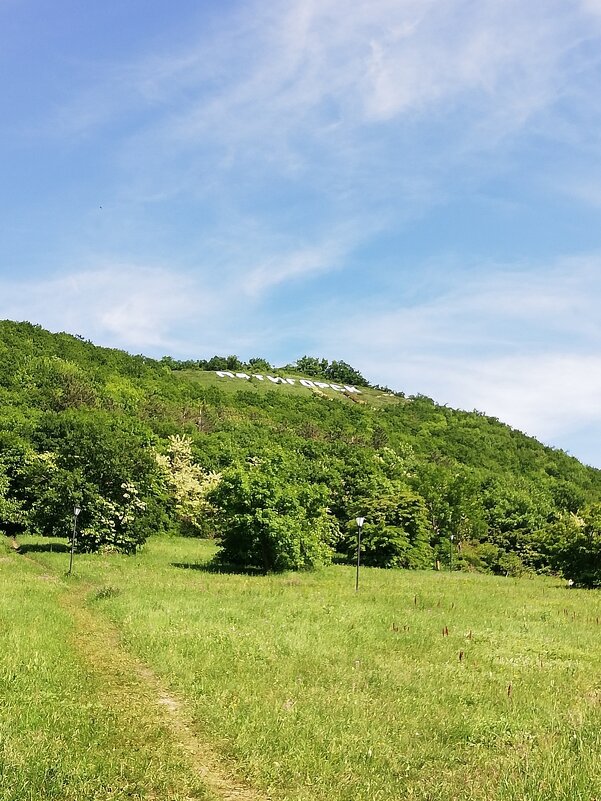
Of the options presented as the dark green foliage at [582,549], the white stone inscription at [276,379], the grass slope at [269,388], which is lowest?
the dark green foliage at [582,549]

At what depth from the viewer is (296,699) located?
497 inches

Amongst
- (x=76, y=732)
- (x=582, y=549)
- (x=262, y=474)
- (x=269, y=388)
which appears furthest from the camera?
(x=269, y=388)

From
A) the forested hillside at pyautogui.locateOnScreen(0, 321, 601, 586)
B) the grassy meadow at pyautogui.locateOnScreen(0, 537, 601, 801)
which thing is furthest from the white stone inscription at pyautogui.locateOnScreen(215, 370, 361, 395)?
the grassy meadow at pyautogui.locateOnScreen(0, 537, 601, 801)

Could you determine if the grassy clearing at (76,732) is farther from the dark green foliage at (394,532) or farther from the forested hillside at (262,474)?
the dark green foliage at (394,532)

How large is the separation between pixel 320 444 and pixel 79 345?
6732cm

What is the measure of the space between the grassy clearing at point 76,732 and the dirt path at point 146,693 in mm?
72

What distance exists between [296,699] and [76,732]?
447cm

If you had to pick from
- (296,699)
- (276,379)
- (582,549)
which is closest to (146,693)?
(296,699)

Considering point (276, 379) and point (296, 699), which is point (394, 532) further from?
point (276, 379)

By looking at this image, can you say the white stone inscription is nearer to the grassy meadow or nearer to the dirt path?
the grassy meadow

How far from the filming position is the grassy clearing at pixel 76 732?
8.27m

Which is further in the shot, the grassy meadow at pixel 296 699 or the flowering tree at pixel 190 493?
the flowering tree at pixel 190 493

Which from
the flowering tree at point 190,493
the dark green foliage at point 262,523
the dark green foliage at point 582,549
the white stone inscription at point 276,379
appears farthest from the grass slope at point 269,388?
the dark green foliage at point 582,549

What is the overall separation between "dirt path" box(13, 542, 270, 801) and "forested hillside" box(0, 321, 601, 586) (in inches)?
870
